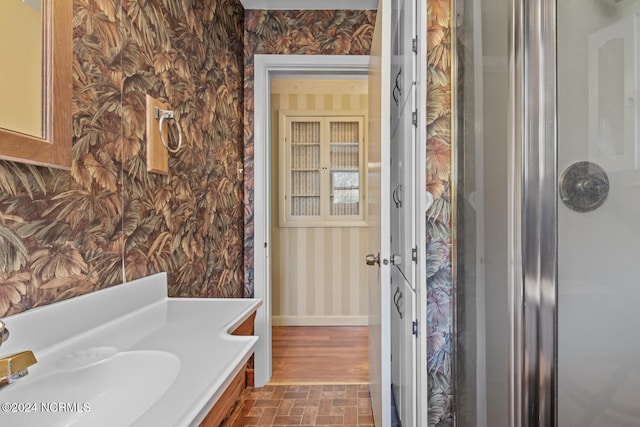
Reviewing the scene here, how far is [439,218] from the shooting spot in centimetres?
130

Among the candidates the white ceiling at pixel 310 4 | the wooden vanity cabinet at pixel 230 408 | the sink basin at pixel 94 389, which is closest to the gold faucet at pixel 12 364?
the sink basin at pixel 94 389

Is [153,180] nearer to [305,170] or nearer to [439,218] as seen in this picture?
[439,218]

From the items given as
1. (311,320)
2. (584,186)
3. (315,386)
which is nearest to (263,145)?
(315,386)

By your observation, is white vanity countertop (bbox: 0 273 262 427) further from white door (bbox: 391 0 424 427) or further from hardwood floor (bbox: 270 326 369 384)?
hardwood floor (bbox: 270 326 369 384)

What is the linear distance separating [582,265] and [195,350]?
2.99ft

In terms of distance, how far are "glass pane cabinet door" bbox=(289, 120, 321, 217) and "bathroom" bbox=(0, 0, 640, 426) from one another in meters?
1.84

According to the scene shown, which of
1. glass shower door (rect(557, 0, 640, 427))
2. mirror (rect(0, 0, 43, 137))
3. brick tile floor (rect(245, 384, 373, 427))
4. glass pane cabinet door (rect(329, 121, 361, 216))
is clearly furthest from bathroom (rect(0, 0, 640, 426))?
glass pane cabinet door (rect(329, 121, 361, 216))

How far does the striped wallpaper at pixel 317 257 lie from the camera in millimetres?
3588

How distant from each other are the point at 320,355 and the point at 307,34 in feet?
8.21

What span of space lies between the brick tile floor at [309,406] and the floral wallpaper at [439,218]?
32.3 inches

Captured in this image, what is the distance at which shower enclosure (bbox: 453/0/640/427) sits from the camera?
702mm

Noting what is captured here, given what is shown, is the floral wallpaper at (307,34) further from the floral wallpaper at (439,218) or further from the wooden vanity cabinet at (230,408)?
the wooden vanity cabinet at (230,408)

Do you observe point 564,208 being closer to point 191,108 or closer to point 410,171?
point 410,171

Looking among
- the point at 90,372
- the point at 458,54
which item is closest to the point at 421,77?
the point at 458,54
